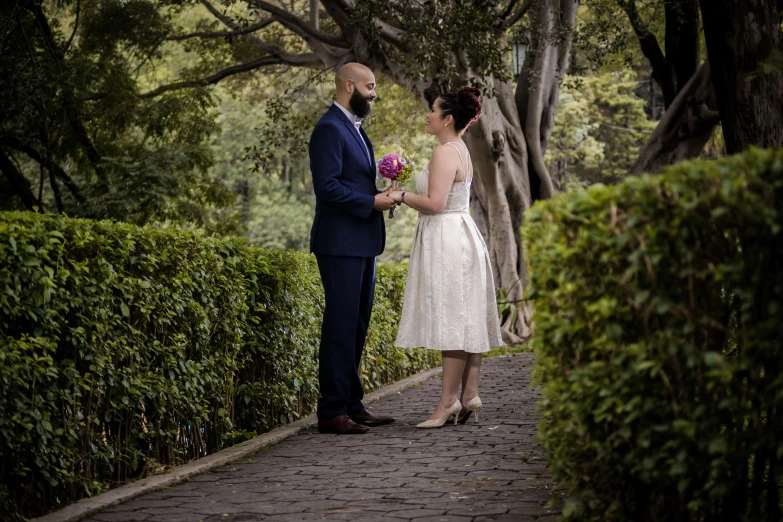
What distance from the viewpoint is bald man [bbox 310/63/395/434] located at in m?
7.40

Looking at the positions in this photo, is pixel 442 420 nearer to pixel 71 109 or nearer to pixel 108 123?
pixel 71 109

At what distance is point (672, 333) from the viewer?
3.32 meters

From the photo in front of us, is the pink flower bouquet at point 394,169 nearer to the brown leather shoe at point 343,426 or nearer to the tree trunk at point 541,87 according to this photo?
the brown leather shoe at point 343,426

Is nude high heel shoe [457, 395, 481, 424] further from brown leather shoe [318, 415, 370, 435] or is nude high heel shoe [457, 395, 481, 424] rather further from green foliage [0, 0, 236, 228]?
green foliage [0, 0, 236, 228]

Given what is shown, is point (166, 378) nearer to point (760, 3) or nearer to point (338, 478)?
point (338, 478)

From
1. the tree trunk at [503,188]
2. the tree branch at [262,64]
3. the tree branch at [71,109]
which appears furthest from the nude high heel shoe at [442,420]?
the tree branch at [262,64]

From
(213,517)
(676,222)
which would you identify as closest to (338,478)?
(213,517)

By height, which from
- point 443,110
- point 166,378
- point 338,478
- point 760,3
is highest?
point 760,3

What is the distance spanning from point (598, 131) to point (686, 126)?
22964 mm

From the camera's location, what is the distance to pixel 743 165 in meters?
3.12

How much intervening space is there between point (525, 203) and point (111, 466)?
1296 centimetres

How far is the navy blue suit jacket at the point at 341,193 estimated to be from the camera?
7363 millimetres

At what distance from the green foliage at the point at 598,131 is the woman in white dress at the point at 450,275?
27.4 meters

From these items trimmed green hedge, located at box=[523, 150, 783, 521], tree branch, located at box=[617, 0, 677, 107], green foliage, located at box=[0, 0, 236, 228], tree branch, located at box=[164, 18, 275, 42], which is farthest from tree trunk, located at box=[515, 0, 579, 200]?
trimmed green hedge, located at box=[523, 150, 783, 521]
